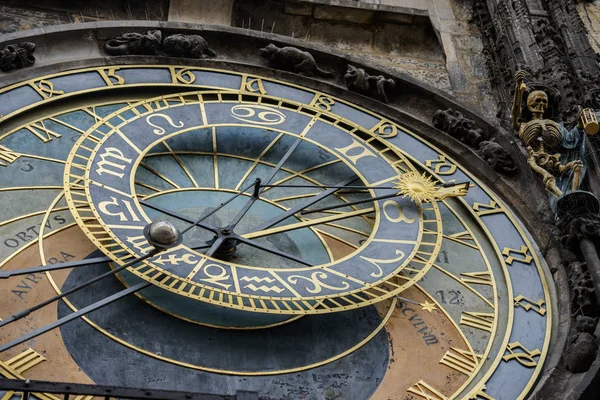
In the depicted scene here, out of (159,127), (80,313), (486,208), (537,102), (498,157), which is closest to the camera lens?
(80,313)

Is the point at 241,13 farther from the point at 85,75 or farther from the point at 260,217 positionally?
the point at 260,217

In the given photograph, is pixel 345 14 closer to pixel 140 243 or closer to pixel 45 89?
pixel 45 89

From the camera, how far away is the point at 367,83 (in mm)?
9703

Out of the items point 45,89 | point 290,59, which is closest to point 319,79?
point 290,59

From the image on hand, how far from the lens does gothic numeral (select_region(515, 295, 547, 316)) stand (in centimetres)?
805

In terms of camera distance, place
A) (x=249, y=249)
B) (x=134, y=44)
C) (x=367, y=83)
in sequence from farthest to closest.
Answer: (x=367, y=83)
(x=134, y=44)
(x=249, y=249)

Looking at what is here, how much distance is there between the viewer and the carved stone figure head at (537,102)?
9352mm

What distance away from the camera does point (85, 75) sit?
360 inches

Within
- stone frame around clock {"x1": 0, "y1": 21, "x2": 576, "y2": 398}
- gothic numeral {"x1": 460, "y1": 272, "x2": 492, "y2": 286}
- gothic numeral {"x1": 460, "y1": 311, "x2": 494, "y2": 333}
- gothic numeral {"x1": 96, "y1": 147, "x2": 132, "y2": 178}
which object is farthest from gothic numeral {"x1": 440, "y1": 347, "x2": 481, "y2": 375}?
gothic numeral {"x1": 96, "y1": 147, "x2": 132, "y2": 178}

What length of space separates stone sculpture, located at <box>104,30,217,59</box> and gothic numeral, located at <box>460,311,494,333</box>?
9.37ft

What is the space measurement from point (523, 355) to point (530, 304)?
477 millimetres

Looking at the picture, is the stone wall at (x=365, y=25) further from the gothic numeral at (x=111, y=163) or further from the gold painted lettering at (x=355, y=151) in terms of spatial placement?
the gothic numeral at (x=111, y=163)

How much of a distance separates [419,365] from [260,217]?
1517 mm

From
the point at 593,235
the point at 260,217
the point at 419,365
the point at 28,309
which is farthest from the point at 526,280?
the point at 28,309
